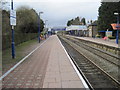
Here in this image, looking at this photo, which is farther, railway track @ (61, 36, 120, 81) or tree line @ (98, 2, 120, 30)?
tree line @ (98, 2, 120, 30)

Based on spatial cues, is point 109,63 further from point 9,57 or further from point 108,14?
point 108,14

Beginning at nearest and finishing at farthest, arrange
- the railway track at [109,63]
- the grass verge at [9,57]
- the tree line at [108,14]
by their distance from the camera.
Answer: the railway track at [109,63], the grass verge at [9,57], the tree line at [108,14]

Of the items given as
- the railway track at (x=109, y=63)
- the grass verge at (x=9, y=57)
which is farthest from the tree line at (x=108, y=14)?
the grass verge at (x=9, y=57)

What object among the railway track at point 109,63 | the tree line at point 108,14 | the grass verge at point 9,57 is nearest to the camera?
the railway track at point 109,63

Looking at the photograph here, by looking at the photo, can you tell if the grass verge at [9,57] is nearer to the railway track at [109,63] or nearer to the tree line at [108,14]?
the railway track at [109,63]

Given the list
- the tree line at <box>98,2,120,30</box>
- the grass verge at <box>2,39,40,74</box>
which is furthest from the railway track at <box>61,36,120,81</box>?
the tree line at <box>98,2,120,30</box>

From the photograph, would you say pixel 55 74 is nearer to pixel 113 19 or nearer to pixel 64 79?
pixel 64 79

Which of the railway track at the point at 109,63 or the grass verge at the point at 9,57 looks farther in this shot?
the grass verge at the point at 9,57

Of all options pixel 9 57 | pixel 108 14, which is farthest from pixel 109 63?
pixel 108 14

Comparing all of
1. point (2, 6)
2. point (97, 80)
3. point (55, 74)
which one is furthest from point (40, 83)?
point (2, 6)

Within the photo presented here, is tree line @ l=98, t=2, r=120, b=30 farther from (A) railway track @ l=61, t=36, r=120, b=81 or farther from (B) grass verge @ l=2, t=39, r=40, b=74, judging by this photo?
(B) grass verge @ l=2, t=39, r=40, b=74

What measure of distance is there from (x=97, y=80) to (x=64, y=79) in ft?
6.19

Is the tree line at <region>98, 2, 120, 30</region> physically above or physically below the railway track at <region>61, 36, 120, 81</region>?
above

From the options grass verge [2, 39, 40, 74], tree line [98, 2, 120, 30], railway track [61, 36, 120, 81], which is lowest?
railway track [61, 36, 120, 81]
